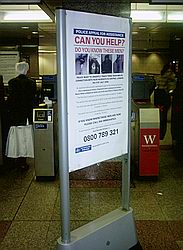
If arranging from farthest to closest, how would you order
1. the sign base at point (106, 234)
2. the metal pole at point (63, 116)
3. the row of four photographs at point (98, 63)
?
the sign base at point (106, 234)
the row of four photographs at point (98, 63)
the metal pole at point (63, 116)

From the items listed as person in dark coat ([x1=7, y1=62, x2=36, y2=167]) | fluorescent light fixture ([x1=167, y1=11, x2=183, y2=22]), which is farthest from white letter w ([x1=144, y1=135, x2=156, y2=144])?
fluorescent light fixture ([x1=167, y1=11, x2=183, y2=22])

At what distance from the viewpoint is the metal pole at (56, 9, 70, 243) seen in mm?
1985

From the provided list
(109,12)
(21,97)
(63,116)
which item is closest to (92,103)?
(63,116)

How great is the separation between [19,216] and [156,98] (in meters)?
4.06

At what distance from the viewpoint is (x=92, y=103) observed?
2.23m

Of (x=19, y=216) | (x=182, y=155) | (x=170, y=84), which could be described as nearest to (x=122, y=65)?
(x=19, y=216)

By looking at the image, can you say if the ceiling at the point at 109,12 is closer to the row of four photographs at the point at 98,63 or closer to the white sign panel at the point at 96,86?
the white sign panel at the point at 96,86

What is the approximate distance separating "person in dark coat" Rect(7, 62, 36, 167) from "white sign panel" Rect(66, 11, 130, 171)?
2.59 m

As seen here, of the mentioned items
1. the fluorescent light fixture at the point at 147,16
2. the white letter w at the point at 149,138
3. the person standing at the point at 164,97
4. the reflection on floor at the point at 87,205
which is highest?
the fluorescent light fixture at the point at 147,16

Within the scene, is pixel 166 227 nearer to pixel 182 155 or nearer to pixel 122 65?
pixel 122 65

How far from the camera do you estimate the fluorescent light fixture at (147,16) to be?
6.00m

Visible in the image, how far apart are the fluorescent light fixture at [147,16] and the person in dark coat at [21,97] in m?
2.30

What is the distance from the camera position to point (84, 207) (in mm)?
3773

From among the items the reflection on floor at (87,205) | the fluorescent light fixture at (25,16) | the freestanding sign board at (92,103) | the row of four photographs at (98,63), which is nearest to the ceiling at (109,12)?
the freestanding sign board at (92,103)
